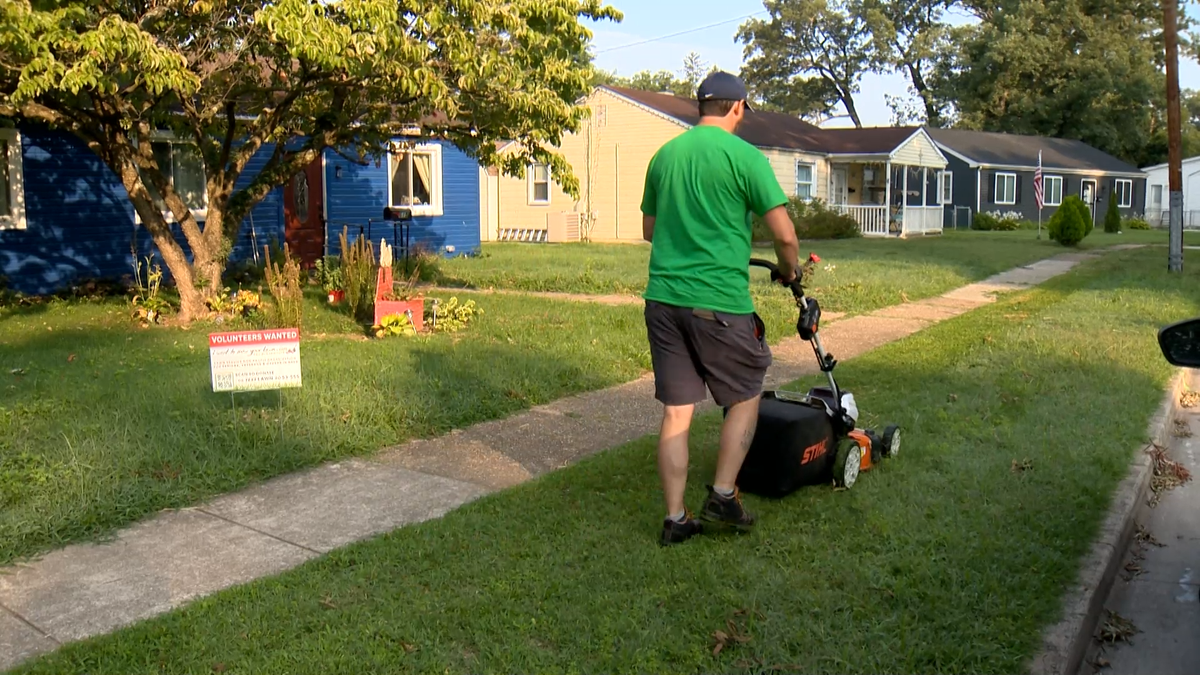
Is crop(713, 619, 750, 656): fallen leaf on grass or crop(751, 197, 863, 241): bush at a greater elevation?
crop(751, 197, 863, 241): bush

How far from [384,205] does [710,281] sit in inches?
623

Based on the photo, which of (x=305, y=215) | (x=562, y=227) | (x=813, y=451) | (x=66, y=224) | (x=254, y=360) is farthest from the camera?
(x=562, y=227)

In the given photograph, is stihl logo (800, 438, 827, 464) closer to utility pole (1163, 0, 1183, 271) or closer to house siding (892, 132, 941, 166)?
utility pole (1163, 0, 1183, 271)

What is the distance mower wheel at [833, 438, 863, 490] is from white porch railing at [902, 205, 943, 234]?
28.5 meters

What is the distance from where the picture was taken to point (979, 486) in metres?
5.20

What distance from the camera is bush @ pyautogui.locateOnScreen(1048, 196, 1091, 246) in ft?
87.2

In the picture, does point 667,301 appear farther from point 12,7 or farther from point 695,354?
point 12,7

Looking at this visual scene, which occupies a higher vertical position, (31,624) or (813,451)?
(813,451)

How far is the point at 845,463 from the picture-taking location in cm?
511

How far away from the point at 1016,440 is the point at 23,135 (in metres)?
13.0

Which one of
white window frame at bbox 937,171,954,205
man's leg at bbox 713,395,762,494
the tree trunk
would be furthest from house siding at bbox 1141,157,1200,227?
man's leg at bbox 713,395,762,494

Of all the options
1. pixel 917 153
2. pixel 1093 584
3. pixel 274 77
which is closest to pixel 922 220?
pixel 917 153

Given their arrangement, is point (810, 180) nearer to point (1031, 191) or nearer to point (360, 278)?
point (1031, 191)

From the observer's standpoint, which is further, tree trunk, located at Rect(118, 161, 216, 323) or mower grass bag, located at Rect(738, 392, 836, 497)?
tree trunk, located at Rect(118, 161, 216, 323)
